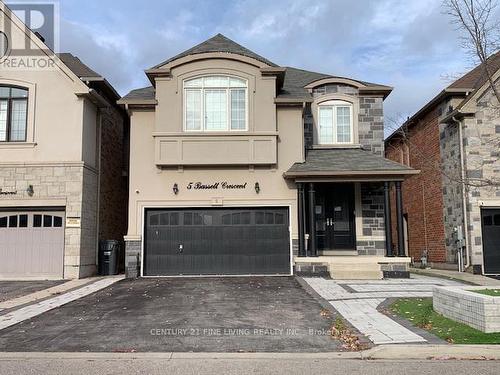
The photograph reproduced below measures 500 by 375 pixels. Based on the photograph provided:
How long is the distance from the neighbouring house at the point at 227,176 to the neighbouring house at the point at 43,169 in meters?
1.60

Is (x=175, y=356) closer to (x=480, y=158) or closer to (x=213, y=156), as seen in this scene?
(x=213, y=156)

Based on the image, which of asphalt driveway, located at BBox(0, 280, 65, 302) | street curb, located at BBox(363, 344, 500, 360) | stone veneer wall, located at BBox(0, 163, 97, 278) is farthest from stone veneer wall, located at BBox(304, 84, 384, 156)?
street curb, located at BBox(363, 344, 500, 360)

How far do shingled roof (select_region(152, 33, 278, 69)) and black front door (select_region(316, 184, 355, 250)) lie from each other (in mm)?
5141

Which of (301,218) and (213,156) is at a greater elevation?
(213,156)

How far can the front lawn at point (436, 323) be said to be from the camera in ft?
26.2

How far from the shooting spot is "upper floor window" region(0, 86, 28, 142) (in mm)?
17734

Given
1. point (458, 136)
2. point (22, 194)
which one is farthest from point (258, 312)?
point (458, 136)

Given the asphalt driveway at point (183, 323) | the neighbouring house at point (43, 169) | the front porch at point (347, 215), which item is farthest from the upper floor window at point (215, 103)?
the asphalt driveway at point (183, 323)

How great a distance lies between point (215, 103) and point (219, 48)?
2238mm

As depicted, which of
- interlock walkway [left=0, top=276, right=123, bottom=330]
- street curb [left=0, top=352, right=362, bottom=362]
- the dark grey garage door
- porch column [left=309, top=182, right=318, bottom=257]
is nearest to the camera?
street curb [left=0, top=352, right=362, bottom=362]

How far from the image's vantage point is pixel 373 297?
12578 millimetres

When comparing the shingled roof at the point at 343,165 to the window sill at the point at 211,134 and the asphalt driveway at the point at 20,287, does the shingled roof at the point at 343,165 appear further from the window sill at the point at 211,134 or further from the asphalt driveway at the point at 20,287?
the asphalt driveway at the point at 20,287

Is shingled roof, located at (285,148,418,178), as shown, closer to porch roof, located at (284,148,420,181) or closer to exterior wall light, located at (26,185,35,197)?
porch roof, located at (284,148,420,181)

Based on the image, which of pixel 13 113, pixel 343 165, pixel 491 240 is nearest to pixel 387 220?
pixel 343 165
